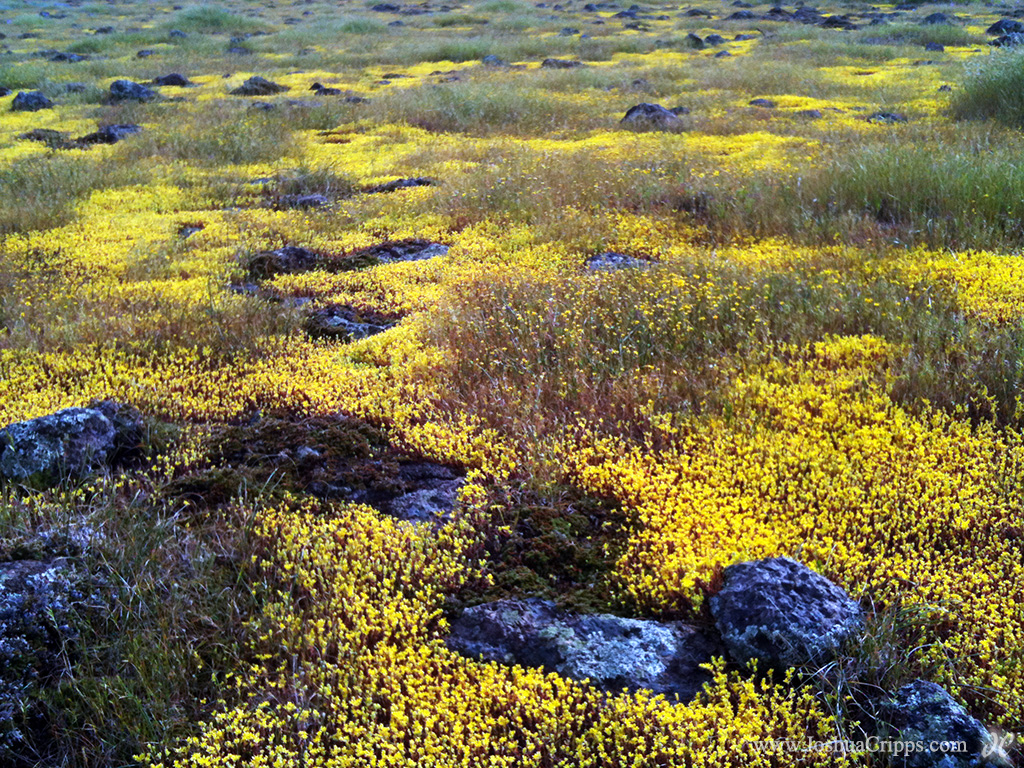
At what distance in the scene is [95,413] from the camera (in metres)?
4.53

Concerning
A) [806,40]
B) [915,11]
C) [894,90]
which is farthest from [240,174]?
[915,11]

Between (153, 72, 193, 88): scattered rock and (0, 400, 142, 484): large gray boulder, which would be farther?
(153, 72, 193, 88): scattered rock

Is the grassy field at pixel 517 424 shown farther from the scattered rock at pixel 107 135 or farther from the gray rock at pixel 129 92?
the gray rock at pixel 129 92

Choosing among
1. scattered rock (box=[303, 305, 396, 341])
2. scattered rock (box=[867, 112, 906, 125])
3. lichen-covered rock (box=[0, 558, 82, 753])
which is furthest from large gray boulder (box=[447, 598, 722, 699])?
scattered rock (box=[867, 112, 906, 125])

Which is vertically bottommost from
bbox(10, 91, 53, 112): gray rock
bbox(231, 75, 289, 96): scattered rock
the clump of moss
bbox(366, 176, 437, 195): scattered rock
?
the clump of moss

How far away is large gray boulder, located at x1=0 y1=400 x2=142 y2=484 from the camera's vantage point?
13.8 ft

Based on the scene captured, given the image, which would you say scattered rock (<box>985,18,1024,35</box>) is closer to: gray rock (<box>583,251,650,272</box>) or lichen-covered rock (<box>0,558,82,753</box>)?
gray rock (<box>583,251,650,272</box>)

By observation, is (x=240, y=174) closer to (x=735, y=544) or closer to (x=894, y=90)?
(x=735, y=544)

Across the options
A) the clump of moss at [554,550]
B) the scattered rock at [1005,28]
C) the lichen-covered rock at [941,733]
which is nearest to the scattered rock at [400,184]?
the clump of moss at [554,550]

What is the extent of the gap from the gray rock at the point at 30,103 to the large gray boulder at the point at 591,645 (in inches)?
859

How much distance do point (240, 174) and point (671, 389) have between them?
414 inches

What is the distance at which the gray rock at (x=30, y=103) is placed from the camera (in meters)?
19.4

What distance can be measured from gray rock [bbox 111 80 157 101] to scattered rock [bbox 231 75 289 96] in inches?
91.8

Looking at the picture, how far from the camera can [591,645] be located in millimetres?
3105
